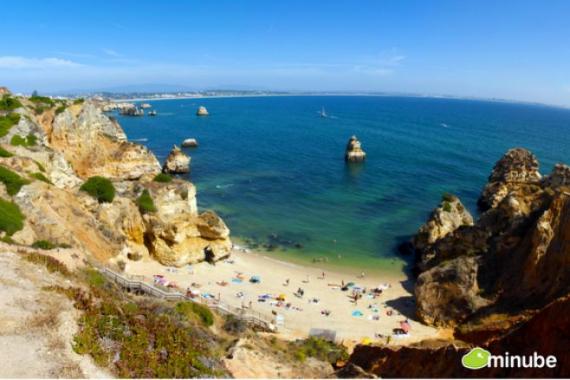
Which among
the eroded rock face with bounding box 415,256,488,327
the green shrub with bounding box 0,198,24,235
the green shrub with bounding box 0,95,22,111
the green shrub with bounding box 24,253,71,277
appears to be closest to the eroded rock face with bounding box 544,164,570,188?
the eroded rock face with bounding box 415,256,488,327

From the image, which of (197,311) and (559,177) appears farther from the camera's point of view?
(559,177)

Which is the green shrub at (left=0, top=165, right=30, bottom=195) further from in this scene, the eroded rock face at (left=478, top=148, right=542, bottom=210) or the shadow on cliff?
the eroded rock face at (left=478, top=148, right=542, bottom=210)

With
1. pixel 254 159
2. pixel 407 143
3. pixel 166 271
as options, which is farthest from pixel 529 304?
pixel 407 143

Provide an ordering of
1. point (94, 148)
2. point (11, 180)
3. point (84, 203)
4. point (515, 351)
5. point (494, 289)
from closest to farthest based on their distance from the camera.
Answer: point (515, 351)
point (11, 180)
point (494, 289)
point (84, 203)
point (94, 148)

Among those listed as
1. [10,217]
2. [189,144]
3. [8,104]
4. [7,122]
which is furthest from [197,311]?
[189,144]

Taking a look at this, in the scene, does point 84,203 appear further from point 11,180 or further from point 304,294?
point 304,294

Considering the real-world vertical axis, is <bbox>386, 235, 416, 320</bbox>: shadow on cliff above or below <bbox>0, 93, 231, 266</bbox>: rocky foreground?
below

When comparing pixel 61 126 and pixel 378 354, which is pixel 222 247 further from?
pixel 61 126
